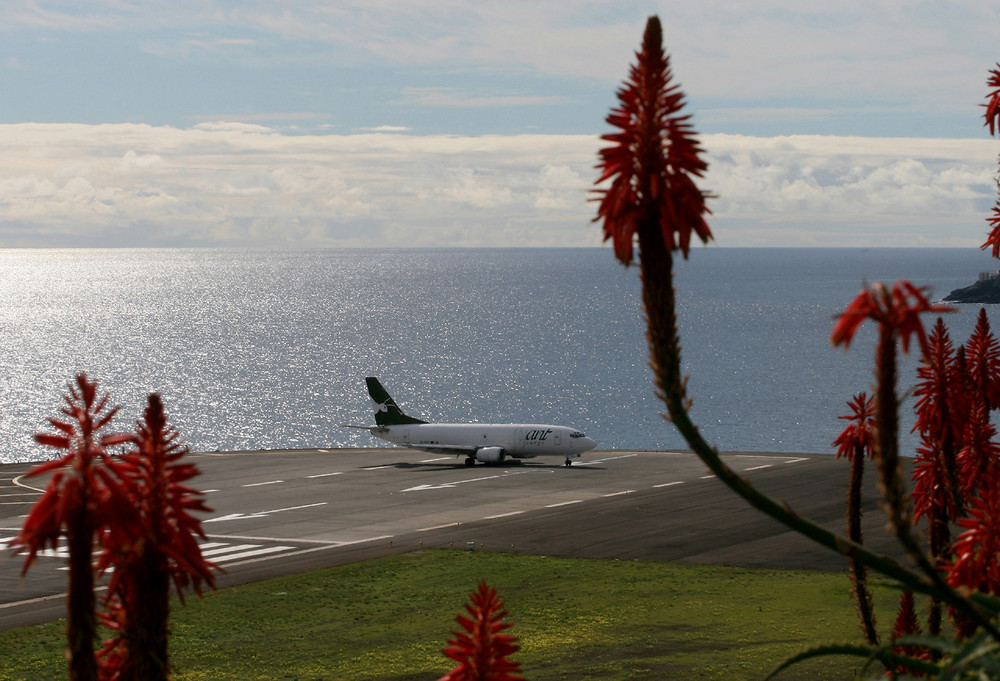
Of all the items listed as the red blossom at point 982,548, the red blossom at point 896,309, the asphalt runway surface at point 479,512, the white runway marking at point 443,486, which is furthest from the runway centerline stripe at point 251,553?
the red blossom at point 896,309

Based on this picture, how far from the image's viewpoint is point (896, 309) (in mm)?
6828

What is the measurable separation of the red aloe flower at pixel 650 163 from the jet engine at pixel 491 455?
118351 millimetres

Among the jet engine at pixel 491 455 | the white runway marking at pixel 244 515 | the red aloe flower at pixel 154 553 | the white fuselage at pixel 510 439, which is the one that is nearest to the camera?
the red aloe flower at pixel 154 553

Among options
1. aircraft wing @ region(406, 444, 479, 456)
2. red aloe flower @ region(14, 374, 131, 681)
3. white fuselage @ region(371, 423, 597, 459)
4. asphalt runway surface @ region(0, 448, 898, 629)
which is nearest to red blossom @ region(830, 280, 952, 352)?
red aloe flower @ region(14, 374, 131, 681)

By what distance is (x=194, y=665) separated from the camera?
51.0 meters

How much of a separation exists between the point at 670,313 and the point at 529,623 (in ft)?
177

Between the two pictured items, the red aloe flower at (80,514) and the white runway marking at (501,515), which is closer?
the red aloe flower at (80,514)

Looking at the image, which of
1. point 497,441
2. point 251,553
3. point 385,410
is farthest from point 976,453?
point 385,410

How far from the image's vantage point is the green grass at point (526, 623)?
49.9 metres

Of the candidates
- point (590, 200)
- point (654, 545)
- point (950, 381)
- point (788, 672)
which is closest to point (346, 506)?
point (654, 545)

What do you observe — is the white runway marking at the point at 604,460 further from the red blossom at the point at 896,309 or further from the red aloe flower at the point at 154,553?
the red blossom at the point at 896,309

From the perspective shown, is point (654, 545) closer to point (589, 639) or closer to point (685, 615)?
point (685, 615)

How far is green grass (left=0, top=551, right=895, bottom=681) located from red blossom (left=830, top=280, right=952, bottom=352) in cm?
4001

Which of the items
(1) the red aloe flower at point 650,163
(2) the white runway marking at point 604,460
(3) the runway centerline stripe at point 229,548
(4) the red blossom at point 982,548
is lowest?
(3) the runway centerline stripe at point 229,548
